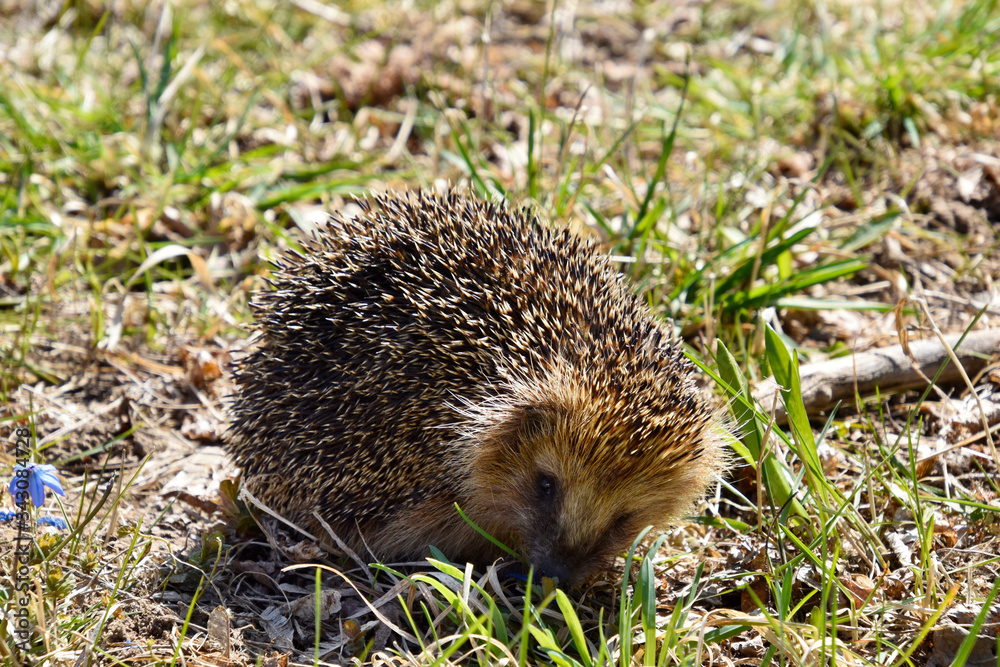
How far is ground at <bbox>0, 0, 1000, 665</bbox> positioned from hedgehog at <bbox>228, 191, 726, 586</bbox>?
285 mm

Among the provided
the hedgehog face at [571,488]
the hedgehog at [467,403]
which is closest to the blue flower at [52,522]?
the hedgehog at [467,403]

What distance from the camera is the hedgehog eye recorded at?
4.20m

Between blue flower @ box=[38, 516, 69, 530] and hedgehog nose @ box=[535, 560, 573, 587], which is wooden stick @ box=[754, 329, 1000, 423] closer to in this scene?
hedgehog nose @ box=[535, 560, 573, 587]

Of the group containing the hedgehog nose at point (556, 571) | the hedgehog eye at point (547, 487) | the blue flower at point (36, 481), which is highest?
the blue flower at point (36, 481)

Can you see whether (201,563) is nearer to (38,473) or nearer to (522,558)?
(38,473)

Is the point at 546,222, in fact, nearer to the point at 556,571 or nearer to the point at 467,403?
the point at 467,403

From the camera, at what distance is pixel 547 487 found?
424 cm

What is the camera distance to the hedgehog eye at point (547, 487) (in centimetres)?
420

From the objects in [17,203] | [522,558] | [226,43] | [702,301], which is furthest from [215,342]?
[226,43]

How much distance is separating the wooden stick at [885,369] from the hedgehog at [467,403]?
3.63ft

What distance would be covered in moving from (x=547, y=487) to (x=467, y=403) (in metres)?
0.61

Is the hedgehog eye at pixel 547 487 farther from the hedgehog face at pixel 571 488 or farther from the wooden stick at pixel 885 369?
the wooden stick at pixel 885 369

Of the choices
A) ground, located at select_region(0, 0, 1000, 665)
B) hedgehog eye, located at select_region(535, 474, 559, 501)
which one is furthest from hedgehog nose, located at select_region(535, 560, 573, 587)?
hedgehog eye, located at select_region(535, 474, 559, 501)

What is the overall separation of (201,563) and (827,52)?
289 inches
